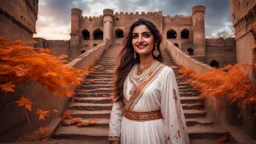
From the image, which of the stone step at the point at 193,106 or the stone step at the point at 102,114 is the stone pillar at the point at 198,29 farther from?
the stone step at the point at 102,114

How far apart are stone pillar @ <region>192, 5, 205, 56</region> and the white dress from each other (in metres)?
26.6

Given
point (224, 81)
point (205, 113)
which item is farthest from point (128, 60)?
point (205, 113)

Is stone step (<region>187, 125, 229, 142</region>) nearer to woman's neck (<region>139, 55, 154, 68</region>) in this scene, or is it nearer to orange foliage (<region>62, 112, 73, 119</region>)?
woman's neck (<region>139, 55, 154, 68</region>)

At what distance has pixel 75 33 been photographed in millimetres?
28953

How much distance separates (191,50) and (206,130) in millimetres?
27587

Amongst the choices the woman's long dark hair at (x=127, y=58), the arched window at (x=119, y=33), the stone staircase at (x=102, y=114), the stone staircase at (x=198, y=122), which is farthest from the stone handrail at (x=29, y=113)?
the arched window at (x=119, y=33)

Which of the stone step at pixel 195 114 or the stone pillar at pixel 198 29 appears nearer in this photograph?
the stone step at pixel 195 114

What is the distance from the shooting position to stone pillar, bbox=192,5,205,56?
2639cm

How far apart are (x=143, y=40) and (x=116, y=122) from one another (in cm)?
105

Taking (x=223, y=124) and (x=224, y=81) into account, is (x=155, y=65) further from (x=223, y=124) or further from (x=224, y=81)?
(x=223, y=124)

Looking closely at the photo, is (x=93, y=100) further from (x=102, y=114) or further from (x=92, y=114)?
(x=102, y=114)

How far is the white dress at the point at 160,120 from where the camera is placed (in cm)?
171

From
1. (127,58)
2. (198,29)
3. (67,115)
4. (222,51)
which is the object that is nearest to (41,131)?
(67,115)

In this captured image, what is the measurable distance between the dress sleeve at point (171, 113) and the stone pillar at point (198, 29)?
87.3 feet
